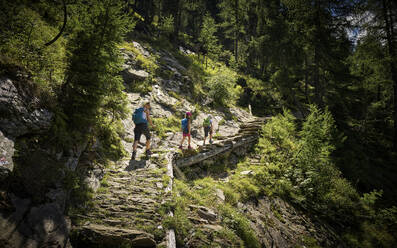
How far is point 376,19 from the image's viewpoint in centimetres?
1398

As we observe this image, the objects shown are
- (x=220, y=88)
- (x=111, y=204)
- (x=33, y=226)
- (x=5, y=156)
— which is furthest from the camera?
(x=220, y=88)

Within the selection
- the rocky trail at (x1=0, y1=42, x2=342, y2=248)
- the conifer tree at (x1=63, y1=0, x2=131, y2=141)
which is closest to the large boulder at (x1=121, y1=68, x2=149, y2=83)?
the rocky trail at (x1=0, y1=42, x2=342, y2=248)

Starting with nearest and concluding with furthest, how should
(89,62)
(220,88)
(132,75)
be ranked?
1. (89,62)
2. (132,75)
3. (220,88)

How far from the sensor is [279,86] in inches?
753

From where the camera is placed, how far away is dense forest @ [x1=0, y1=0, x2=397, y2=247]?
4.50 meters

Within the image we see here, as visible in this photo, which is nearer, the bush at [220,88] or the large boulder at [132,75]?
the large boulder at [132,75]

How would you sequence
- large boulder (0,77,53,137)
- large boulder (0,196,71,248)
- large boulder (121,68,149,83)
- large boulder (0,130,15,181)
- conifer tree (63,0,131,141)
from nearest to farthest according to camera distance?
large boulder (0,196,71,248), large boulder (0,130,15,181), large boulder (0,77,53,137), conifer tree (63,0,131,141), large boulder (121,68,149,83)

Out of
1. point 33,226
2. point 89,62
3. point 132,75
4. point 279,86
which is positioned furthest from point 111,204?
point 279,86

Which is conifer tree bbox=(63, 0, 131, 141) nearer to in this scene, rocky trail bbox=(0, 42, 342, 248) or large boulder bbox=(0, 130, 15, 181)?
rocky trail bbox=(0, 42, 342, 248)

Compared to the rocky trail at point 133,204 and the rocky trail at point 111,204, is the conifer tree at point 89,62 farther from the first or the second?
the rocky trail at point 133,204

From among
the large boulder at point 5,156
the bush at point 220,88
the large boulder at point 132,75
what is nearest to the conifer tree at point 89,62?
the large boulder at point 5,156

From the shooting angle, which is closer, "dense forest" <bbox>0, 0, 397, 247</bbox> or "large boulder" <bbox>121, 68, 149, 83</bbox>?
"dense forest" <bbox>0, 0, 397, 247</bbox>

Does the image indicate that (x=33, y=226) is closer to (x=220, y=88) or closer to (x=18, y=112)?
(x=18, y=112)

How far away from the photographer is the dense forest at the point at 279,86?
14.8ft
